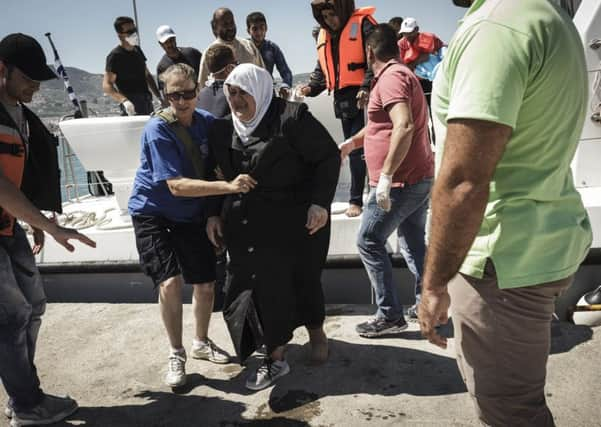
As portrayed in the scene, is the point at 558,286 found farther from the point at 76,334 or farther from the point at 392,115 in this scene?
the point at 76,334

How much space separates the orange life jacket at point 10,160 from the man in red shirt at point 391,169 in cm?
180

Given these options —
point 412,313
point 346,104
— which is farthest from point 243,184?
point 346,104

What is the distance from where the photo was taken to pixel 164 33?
17.8 feet

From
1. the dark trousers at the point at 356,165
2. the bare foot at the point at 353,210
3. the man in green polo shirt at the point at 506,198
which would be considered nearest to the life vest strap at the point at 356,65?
the dark trousers at the point at 356,165

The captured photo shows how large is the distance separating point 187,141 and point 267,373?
1.36 metres

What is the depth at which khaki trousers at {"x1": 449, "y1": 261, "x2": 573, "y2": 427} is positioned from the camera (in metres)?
1.41

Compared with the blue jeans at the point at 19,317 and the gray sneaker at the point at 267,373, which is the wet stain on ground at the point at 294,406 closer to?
the gray sneaker at the point at 267,373

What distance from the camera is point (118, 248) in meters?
4.24

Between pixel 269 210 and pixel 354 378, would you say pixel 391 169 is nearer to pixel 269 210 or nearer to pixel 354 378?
pixel 269 210

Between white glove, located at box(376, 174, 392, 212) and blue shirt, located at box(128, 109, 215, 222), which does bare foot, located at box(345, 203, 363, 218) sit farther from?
blue shirt, located at box(128, 109, 215, 222)

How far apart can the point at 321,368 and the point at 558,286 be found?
1.95 m

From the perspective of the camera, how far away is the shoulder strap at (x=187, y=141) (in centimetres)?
286

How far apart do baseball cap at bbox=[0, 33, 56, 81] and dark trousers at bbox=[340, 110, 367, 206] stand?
2.25 metres

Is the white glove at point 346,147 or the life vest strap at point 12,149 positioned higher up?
the life vest strap at point 12,149
